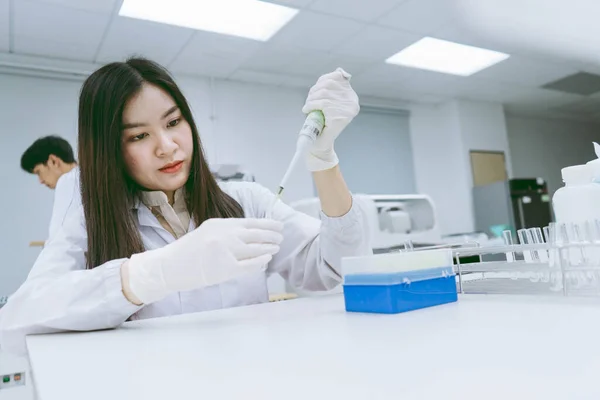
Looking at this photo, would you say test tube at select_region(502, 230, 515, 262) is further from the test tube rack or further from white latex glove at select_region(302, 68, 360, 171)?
white latex glove at select_region(302, 68, 360, 171)

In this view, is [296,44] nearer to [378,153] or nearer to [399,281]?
[378,153]

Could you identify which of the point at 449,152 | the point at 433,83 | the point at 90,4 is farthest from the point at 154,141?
the point at 449,152

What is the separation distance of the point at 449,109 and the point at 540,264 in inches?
195

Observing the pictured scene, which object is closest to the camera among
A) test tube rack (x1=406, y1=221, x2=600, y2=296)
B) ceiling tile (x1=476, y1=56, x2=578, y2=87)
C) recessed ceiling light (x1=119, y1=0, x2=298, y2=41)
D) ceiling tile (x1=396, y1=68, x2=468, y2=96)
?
test tube rack (x1=406, y1=221, x2=600, y2=296)

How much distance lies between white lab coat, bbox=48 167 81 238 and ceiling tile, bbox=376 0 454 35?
250cm

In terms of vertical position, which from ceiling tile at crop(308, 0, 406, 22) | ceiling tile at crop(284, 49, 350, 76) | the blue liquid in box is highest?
ceiling tile at crop(308, 0, 406, 22)

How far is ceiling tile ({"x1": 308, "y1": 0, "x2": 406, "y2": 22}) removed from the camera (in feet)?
10.2

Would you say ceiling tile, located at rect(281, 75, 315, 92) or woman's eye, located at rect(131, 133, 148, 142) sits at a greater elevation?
ceiling tile, located at rect(281, 75, 315, 92)

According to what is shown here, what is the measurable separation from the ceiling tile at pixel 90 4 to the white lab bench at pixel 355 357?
2.68 meters

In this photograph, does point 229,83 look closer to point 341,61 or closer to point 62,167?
point 341,61

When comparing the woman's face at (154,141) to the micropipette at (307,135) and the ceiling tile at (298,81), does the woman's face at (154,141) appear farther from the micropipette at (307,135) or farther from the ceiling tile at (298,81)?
the ceiling tile at (298,81)

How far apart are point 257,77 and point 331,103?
11.2 feet

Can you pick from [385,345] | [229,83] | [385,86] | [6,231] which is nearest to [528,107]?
[385,86]

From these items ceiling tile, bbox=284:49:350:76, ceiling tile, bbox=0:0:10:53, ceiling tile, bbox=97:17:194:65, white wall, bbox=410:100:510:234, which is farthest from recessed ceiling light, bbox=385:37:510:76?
ceiling tile, bbox=0:0:10:53
